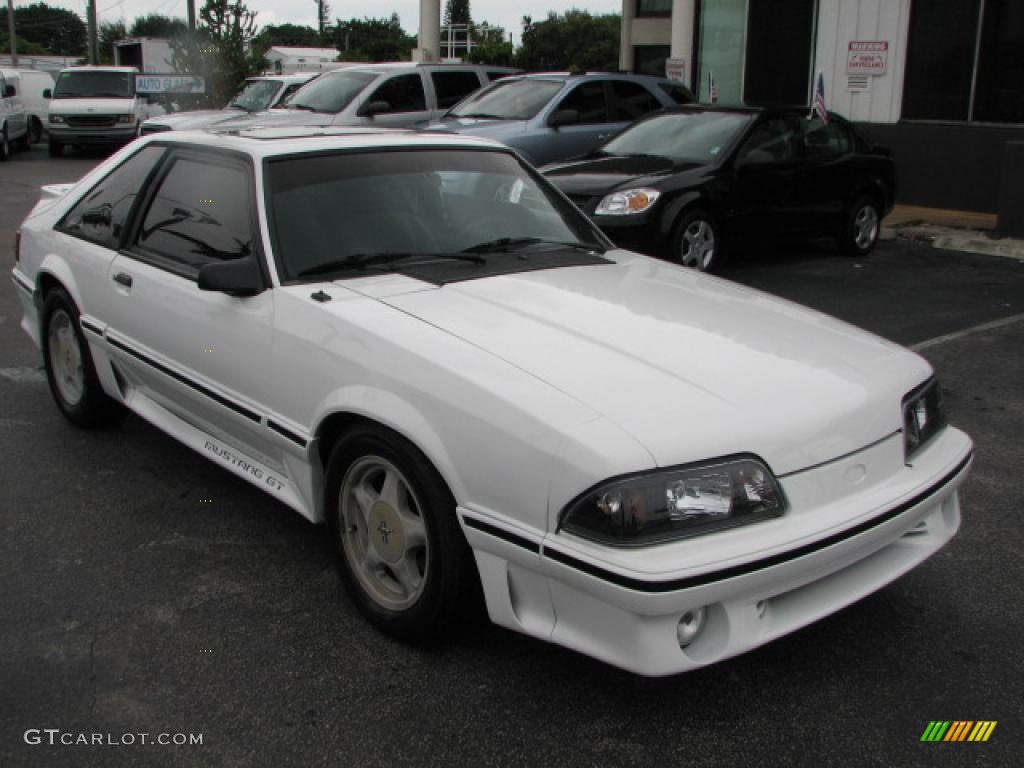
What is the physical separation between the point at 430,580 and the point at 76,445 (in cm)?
274

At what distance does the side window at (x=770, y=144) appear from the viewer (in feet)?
31.4

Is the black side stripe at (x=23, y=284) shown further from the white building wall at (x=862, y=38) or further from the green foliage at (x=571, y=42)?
the green foliage at (x=571, y=42)

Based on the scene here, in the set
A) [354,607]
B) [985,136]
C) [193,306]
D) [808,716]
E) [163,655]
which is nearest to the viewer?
[808,716]

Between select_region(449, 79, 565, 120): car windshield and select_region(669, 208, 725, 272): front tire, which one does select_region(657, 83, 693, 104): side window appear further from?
select_region(669, 208, 725, 272): front tire

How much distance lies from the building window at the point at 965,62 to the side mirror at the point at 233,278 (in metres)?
11.4

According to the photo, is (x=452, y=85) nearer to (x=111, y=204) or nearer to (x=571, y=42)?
(x=111, y=204)

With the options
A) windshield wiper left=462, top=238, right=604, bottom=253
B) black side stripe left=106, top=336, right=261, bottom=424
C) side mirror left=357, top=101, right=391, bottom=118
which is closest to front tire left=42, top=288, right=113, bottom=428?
black side stripe left=106, top=336, right=261, bottom=424

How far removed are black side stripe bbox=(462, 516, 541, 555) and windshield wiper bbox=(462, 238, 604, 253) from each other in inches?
57.2

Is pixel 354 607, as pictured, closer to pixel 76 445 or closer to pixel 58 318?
pixel 76 445

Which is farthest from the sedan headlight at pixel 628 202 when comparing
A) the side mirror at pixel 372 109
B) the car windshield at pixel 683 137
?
the side mirror at pixel 372 109

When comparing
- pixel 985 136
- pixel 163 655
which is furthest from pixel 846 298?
pixel 163 655

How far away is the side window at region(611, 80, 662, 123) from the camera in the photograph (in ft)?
41.5

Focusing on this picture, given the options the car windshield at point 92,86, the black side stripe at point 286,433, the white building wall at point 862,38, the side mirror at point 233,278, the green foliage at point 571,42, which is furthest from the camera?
the green foliage at point 571,42

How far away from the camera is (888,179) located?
36.0 feet
